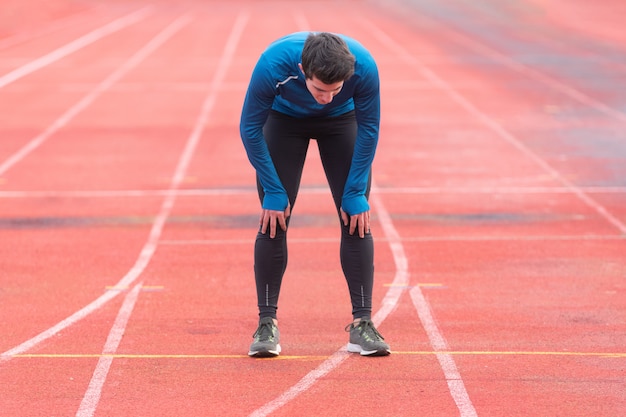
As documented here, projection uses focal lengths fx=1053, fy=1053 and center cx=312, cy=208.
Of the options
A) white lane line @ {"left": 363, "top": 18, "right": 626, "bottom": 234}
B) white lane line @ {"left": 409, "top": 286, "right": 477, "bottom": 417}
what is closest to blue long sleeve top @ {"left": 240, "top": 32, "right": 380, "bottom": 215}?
white lane line @ {"left": 409, "top": 286, "right": 477, "bottom": 417}

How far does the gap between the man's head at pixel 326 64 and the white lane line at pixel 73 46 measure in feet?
50.4

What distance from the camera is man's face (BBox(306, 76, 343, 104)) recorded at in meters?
4.47

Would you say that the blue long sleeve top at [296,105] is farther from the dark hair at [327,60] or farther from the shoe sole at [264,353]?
the shoe sole at [264,353]

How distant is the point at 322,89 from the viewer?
4.51 m

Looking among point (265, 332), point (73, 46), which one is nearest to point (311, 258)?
point (265, 332)

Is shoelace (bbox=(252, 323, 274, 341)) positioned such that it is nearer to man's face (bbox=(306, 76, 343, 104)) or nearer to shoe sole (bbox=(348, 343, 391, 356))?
shoe sole (bbox=(348, 343, 391, 356))

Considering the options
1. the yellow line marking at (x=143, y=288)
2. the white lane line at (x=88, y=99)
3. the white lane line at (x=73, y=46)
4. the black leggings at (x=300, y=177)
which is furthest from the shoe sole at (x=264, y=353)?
the white lane line at (x=73, y=46)

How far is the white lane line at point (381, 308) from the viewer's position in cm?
457

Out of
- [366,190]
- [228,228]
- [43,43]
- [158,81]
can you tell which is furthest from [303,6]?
[366,190]

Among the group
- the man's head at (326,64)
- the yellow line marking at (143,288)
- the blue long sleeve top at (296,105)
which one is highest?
the man's head at (326,64)

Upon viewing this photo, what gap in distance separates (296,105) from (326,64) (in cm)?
59

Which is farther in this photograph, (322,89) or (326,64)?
(322,89)

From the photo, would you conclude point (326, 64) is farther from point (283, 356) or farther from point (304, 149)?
point (283, 356)

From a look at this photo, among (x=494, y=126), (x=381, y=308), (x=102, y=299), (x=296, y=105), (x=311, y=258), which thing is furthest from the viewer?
(x=494, y=126)
